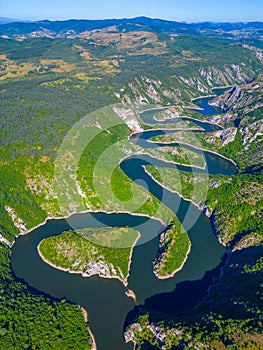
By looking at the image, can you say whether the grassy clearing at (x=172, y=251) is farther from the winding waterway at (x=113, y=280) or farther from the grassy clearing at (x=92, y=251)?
the grassy clearing at (x=92, y=251)

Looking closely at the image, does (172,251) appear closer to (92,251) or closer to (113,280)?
(113,280)

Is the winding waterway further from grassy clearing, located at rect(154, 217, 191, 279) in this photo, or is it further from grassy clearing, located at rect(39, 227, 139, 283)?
grassy clearing, located at rect(39, 227, 139, 283)

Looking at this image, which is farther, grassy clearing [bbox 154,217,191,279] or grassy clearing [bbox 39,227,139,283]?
grassy clearing [bbox 154,217,191,279]

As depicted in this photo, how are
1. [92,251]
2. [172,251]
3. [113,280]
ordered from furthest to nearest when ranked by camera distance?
1. [172,251]
2. [92,251]
3. [113,280]

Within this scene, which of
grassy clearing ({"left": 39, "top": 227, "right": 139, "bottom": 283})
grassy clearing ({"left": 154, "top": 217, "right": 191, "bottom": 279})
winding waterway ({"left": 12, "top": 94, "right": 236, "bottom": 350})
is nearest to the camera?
winding waterway ({"left": 12, "top": 94, "right": 236, "bottom": 350})

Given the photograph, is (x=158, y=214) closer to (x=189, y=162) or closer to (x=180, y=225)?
(x=180, y=225)

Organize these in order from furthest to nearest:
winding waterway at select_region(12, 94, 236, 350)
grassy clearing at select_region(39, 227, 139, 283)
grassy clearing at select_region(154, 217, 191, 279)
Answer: grassy clearing at select_region(154, 217, 191, 279) < grassy clearing at select_region(39, 227, 139, 283) < winding waterway at select_region(12, 94, 236, 350)

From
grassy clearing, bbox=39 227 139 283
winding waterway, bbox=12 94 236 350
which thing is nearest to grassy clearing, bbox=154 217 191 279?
winding waterway, bbox=12 94 236 350

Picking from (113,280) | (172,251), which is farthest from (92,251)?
(172,251)

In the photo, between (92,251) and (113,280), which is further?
(92,251)
